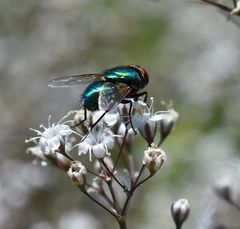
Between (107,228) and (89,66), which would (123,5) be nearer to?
(89,66)

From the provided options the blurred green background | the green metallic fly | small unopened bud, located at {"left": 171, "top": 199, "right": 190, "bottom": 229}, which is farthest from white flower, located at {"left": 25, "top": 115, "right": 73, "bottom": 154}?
the blurred green background

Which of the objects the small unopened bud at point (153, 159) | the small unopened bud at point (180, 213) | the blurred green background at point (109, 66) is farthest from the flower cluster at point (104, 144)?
the blurred green background at point (109, 66)

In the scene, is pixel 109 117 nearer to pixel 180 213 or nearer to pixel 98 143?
pixel 98 143

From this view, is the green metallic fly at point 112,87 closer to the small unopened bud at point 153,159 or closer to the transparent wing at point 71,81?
the transparent wing at point 71,81

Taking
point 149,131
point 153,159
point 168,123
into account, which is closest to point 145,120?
point 149,131

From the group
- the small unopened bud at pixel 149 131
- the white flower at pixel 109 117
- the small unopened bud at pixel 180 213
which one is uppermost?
the white flower at pixel 109 117
